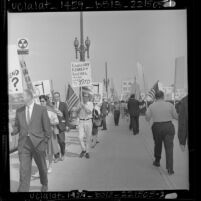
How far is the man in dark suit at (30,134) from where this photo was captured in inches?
160

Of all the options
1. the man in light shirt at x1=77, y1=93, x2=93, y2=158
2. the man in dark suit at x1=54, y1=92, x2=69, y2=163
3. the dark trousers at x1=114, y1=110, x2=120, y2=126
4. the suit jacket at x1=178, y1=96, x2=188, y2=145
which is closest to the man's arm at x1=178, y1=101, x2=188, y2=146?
the suit jacket at x1=178, y1=96, x2=188, y2=145

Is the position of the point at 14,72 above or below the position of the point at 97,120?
above

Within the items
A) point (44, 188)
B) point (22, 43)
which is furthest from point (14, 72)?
point (44, 188)

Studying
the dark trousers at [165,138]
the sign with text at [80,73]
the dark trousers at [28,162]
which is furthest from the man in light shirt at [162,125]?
the dark trousers at [28,162]

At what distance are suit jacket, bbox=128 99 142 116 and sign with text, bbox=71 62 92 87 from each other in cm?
Answer: 57

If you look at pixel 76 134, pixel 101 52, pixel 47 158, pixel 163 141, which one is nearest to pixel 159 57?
pixel 101 52

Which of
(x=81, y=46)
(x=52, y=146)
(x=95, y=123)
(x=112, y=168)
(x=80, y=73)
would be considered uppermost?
(x=81, y=46)

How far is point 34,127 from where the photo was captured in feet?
13.3

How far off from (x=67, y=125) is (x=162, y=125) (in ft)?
3.77

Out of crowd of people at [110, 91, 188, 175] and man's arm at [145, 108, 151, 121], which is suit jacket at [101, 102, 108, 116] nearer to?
crowd of people at [110, 91, 188, 175]

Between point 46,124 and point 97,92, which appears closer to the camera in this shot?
point 46,124

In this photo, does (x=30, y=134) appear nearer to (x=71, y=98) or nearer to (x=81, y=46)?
(x=71, y=98)

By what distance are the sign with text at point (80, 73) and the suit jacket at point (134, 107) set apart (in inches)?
22.6

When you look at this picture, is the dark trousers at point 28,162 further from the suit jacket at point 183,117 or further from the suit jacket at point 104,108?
the suit jacket at point 183,117
